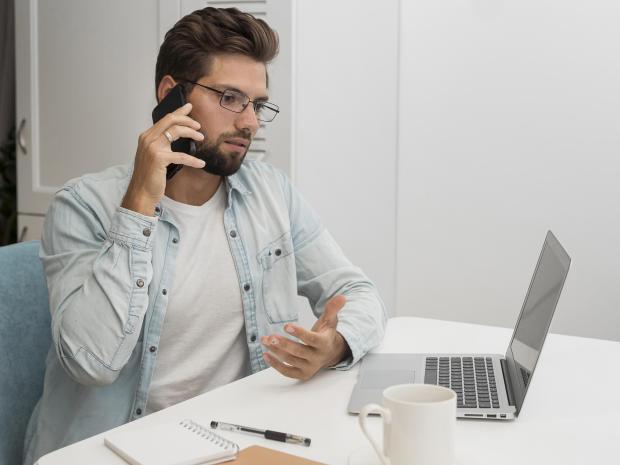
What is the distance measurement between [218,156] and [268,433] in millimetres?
687

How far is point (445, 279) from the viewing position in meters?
2.87

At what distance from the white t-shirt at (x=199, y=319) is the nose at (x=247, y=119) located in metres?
0.17

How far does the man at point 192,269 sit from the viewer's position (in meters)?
1.36

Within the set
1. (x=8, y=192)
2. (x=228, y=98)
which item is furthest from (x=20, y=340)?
(x=8, y=192)

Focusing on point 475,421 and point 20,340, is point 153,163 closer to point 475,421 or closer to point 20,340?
point 20,340

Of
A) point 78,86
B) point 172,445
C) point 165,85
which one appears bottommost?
point 172,445

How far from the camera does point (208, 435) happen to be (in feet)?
3.42

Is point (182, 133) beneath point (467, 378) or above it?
above

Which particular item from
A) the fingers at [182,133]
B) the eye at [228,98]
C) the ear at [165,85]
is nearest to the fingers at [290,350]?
the fingers at [182,133]

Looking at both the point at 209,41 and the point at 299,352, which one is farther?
the point at 209,41

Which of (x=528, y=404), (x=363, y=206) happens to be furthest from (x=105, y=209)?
(x=363, y=206)

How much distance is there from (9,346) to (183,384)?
317 mm

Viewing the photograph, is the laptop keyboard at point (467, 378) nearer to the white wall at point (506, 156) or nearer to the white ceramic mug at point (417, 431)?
the white ceramic mug at point (417, 431)

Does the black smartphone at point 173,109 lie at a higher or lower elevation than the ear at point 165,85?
lower
